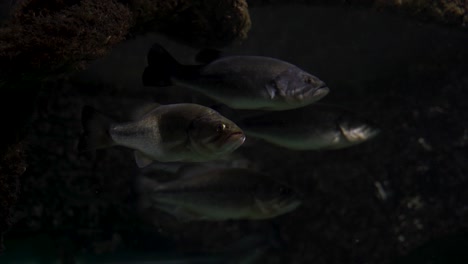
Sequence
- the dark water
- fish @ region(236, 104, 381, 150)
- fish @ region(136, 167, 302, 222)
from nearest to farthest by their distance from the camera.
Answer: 1. fish @ region(236, 104, 381, 150)
2. fish @ region(136, 167, 302, 222)
3. the dark water

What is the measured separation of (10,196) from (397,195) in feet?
17.1

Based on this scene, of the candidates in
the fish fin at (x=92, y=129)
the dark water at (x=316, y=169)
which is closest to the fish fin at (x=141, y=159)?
the fish fin at (x=92, y=129)

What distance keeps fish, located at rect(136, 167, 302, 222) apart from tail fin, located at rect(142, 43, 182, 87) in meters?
1.19

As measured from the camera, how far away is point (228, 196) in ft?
12.7

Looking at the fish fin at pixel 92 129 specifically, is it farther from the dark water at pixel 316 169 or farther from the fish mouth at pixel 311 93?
the dark water at pixel 316 169

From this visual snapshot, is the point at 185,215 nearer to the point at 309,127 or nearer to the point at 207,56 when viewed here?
the point at 309,127

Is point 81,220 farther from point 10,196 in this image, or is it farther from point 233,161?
point 10,196

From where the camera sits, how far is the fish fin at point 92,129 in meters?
2.60

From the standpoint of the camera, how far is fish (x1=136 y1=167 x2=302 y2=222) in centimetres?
388

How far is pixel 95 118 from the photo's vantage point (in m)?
2.60

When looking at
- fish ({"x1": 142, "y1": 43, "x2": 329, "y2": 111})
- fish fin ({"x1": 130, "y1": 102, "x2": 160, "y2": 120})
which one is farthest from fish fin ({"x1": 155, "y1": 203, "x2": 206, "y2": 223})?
fish fin ({"x1": 130, "y1": 102, "x2": 160, "y2": 120})

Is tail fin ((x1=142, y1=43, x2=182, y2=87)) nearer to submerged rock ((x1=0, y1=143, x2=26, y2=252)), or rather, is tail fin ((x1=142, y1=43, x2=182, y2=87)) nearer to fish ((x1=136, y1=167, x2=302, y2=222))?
submerged rock ((x1=0, y1=143, x2=26, y2=252))

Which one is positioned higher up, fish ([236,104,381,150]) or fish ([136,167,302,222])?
fish ([236,104,381,150])

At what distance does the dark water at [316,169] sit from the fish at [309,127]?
1.90m
